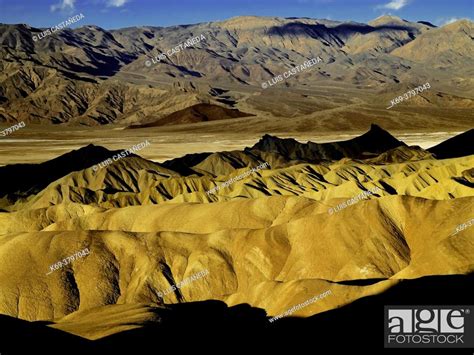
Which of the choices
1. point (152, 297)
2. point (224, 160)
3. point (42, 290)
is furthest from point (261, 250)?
point (224, 160)

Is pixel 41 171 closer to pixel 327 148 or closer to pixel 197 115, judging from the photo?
pixel 327 148

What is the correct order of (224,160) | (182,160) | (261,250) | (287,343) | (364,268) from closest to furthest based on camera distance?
(287,343)
(364,268)
(261,250)
(224,160)
(182,160)

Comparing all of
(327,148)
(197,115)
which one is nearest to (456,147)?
(327,148)

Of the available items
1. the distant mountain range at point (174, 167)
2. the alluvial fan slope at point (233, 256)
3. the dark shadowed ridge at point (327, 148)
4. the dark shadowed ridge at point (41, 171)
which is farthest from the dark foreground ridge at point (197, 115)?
the alluvial fan slope at point (233, 256)

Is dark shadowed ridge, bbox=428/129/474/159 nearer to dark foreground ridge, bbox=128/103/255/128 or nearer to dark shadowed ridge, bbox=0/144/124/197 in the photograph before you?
dark shadowed ridge, bbox=0/144/124/197

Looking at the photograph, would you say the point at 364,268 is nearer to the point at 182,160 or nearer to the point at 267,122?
the point at 182,160

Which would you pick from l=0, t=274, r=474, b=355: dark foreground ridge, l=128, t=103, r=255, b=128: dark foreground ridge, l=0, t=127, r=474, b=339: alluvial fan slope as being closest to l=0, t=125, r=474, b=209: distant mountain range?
l=0, t=127, r=474, b=339: alluvial fan slope
